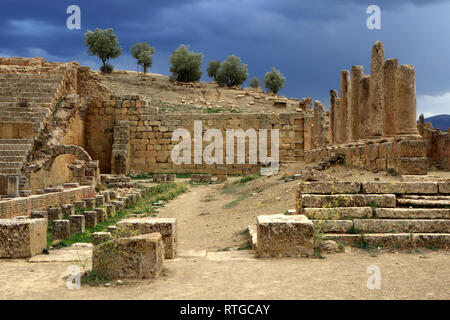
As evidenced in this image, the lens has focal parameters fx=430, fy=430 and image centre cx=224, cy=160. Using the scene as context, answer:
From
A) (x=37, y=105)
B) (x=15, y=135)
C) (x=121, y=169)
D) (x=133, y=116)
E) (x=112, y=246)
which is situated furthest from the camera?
(x=133, y=116)

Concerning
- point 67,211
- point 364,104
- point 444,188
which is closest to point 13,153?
point 67,211

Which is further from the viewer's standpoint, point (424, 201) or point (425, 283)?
point (424, 201)

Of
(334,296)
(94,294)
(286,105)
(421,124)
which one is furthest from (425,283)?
(286,105)

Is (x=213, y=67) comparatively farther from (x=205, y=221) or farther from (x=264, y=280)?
(x=264, y=280)

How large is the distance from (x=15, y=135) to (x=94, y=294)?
614 inches

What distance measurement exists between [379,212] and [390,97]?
266 inches

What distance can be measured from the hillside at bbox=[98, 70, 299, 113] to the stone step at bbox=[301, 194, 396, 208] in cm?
3001

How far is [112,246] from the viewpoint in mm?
5035

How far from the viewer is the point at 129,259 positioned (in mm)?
5008

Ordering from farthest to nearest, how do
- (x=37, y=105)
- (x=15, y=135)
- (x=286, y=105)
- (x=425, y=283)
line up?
(x=286, y=105) → (x=37, y=105) → (x=15, y=135) → (x=425, y=283)

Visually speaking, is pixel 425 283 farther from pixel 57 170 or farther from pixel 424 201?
pixel 57 170

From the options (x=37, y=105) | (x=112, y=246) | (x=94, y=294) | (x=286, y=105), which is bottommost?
(x=94, y=294)

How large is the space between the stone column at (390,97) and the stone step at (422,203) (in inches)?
221

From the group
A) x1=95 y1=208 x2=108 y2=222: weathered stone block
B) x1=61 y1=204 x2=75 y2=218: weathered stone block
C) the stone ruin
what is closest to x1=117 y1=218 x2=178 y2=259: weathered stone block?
the stone ruin
